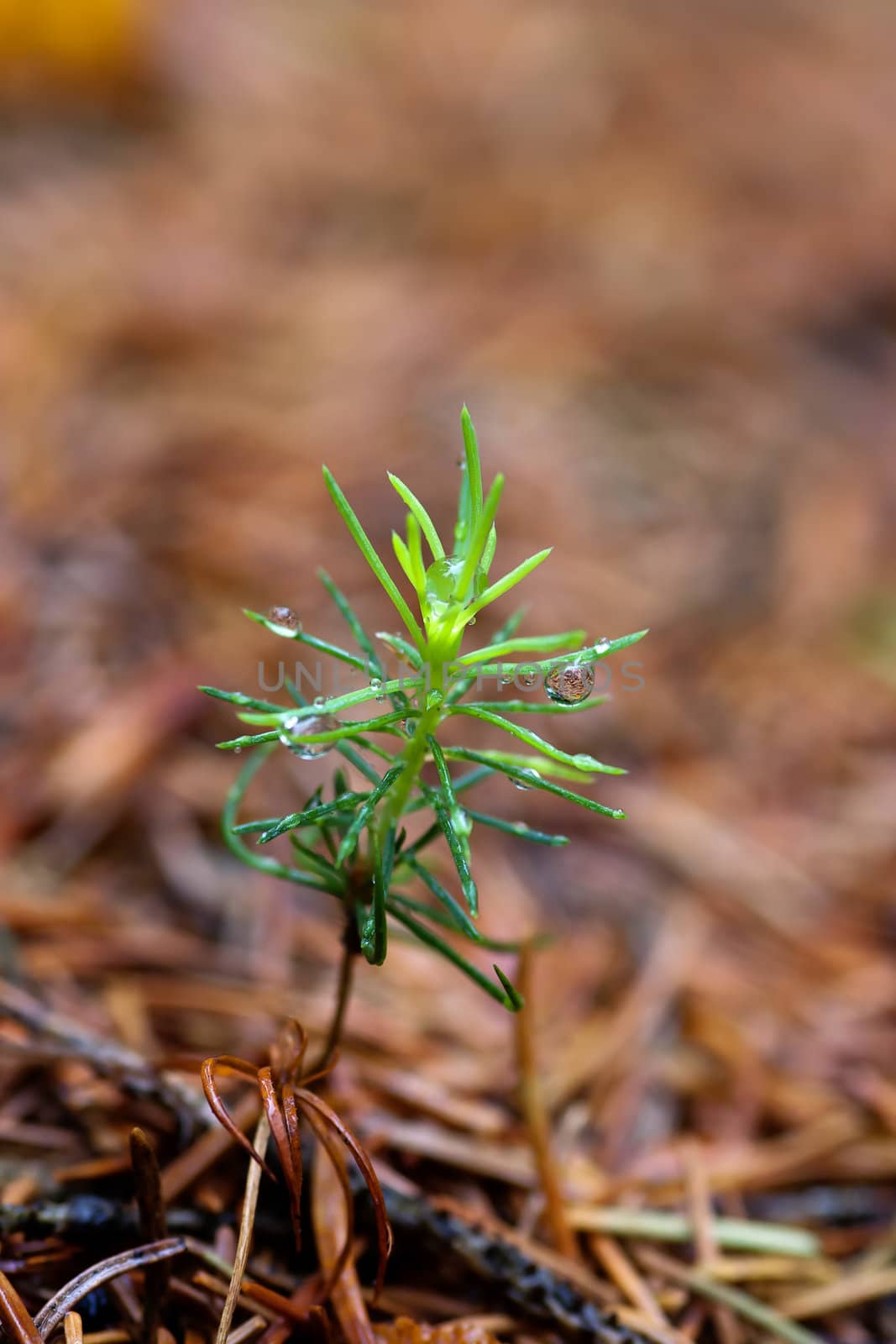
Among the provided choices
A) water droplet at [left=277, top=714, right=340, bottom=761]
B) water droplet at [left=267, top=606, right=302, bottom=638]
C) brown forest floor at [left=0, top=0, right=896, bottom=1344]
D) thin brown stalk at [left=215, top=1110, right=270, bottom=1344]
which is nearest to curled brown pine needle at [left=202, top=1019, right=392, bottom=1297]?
thin brown stalk at [left=215, top=1110, right=270, bottom=1344]

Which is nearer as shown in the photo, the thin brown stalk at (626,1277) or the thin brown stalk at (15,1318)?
the thin brown stalk at (15,1318)

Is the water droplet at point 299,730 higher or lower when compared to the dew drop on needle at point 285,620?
lower

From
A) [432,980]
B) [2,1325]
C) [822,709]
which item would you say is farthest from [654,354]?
[2,1325]

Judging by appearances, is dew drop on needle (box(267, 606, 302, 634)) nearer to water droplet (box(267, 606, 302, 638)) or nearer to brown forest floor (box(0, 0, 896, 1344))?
water droplet (box(267, 606, 302, 638))

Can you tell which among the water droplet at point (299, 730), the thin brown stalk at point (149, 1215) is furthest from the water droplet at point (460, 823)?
the thin brown stalk at point (149, 1215)

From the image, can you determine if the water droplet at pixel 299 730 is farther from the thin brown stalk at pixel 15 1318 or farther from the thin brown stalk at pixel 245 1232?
the thin brown stalk at pixel 15 1318

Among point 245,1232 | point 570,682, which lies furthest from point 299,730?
point 245,1232
